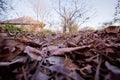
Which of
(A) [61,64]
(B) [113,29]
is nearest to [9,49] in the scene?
(A) [61,64]

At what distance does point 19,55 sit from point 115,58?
14.7 inches

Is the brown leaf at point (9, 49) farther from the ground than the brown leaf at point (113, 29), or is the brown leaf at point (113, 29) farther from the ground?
the brown leaf at point (113, 29)

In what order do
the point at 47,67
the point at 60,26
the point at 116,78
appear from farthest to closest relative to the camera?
the point at 60,26
the point at 47,67
the point at 116,78

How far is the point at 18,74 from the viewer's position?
1.71 ft

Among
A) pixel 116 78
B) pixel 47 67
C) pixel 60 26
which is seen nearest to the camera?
pixel 116 78

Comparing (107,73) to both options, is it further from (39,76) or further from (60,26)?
(60,26)

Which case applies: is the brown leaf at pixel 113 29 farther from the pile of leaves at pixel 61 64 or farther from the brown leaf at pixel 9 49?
the brown leaf at pixel 9 49

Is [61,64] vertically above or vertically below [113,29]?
below

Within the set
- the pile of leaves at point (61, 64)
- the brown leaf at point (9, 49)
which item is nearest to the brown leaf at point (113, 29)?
the pile of leaves at point (61, 64)

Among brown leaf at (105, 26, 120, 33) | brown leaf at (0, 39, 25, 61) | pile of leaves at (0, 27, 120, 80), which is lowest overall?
pile of leaves at (0, 27, 120, 80)

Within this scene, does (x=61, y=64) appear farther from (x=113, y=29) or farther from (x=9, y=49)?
(x=113, y=29)

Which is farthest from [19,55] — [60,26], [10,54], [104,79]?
[60,26]

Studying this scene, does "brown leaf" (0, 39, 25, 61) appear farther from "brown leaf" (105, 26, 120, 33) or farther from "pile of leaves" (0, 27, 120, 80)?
"brown leaf" (105, 26, 120, 33)

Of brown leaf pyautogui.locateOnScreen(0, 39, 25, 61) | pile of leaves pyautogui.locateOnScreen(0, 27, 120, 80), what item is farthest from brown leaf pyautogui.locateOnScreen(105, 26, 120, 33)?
brown leaf pyautogui.locateOnScreen(0, 39, 25, 61)
